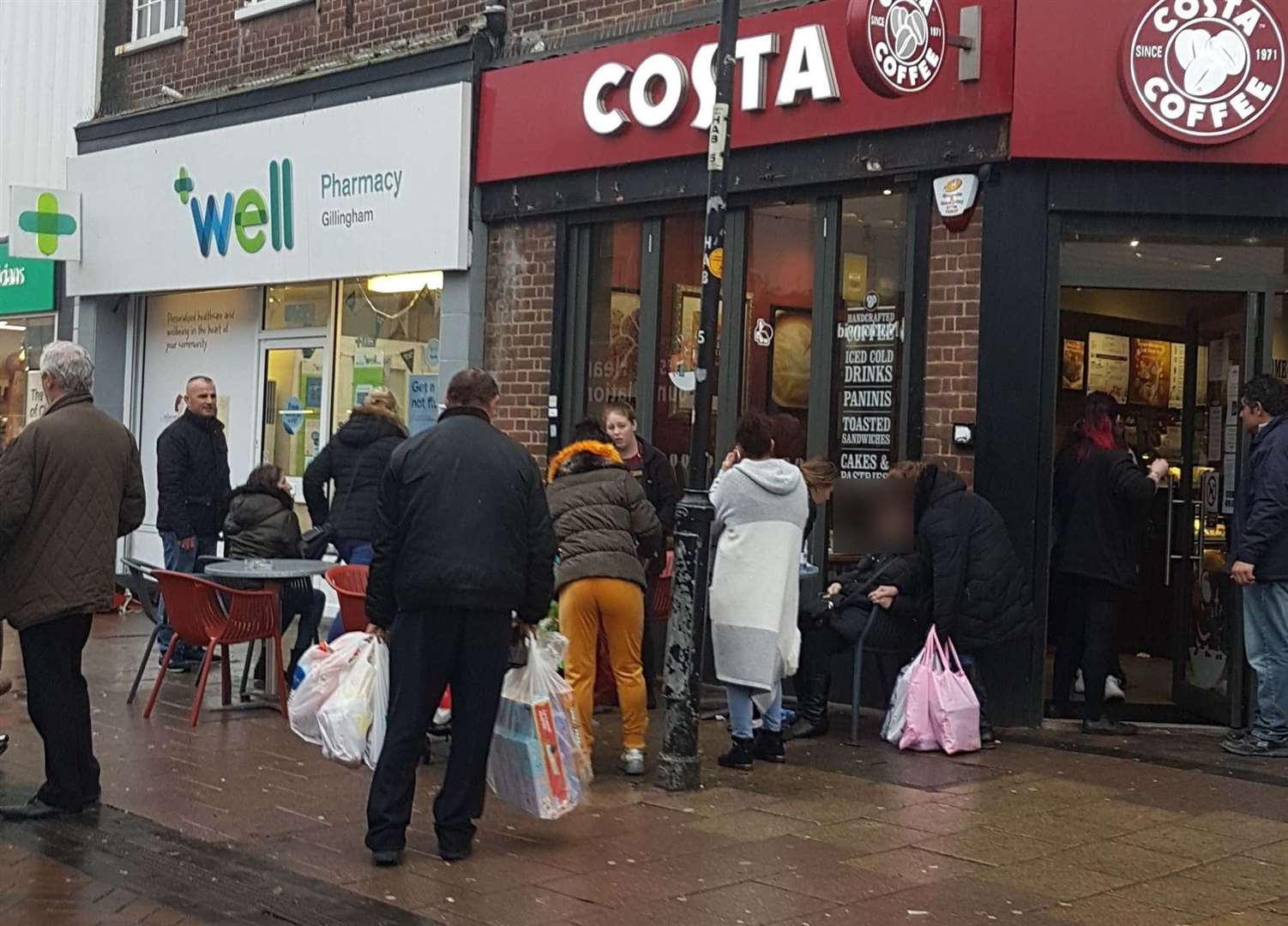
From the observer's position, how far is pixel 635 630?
315 inches

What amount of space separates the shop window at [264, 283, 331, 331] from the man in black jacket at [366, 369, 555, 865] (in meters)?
8.19

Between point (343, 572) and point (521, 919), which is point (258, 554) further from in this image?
point (521, 919)

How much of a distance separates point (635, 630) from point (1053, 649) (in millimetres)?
3440

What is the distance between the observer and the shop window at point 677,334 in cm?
1138

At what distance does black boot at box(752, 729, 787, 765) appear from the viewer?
8578 mm

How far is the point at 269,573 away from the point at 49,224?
836 centimetres

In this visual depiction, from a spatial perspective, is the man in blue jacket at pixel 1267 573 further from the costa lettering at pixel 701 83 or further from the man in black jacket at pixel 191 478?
the man in black jacket at pixel 191 478

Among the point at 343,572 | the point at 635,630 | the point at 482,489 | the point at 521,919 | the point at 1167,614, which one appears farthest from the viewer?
the point at 1167,614

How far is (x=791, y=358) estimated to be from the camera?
423 inches

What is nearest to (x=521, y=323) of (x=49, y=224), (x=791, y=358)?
(x=791, y=358)

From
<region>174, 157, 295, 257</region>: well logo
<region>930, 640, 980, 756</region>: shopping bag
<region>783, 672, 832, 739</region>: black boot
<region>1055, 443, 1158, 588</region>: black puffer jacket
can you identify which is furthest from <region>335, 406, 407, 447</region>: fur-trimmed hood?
<region>174, 157, 295, 257</region>: well logo

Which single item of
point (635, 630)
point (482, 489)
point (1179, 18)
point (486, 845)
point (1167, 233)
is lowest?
point (486, 845)

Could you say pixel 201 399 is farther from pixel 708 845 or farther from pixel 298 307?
pixel 708 845

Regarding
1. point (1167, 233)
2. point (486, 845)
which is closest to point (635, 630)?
point (486, 845)
